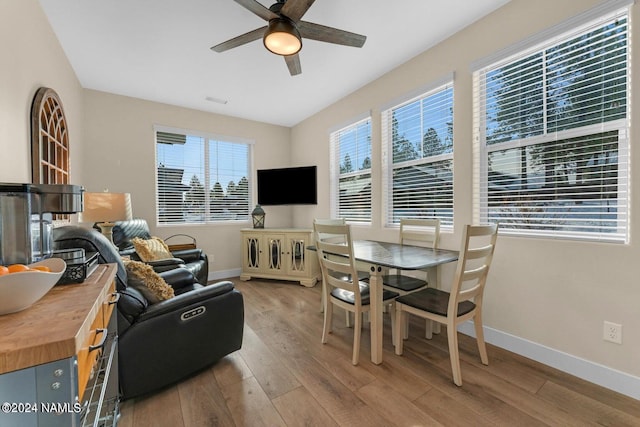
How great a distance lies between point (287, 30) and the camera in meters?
1.75

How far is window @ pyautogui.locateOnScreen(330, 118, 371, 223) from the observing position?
138 inches

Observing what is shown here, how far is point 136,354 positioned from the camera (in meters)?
1.48

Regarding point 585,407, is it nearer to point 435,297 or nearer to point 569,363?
point 569,363

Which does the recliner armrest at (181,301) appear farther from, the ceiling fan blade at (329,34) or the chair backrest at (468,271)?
the ceiling fan blade at (329,34)

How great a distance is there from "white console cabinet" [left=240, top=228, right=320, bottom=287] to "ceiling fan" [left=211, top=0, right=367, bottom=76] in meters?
2.47

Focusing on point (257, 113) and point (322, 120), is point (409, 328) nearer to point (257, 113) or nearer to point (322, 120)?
point (322, 120)

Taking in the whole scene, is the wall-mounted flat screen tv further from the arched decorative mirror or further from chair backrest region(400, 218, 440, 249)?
the arched decorative mirror

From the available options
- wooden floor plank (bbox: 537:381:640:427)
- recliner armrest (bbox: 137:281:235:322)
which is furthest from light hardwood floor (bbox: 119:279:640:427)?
recliner armrest (bbox: 137:281:235:322)

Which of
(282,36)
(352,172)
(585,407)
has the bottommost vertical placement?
(585,407)

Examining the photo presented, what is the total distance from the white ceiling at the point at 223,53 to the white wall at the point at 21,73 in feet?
0.83

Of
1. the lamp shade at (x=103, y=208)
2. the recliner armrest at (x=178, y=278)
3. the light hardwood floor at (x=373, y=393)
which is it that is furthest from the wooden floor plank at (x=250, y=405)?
the lamp shade at (x=103, y=208)

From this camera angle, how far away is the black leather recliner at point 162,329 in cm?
144

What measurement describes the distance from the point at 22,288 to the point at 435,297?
2150 millimetres

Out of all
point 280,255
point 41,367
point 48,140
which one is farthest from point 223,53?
point 41,367
